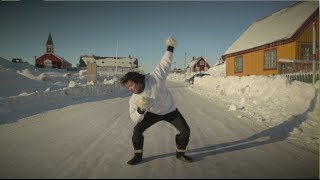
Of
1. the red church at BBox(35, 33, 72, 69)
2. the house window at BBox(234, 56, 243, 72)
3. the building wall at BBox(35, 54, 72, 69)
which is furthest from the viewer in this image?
the building wall at BBox(35, 54, 72, 69)

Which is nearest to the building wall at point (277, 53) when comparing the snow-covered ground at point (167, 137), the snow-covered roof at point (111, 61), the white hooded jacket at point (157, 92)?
the snow-covered ground at point (167, 137)

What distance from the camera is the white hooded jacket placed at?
462 cm

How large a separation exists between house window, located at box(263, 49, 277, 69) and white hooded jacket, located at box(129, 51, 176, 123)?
56.1 ft

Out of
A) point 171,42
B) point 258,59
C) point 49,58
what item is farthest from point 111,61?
point 171,42

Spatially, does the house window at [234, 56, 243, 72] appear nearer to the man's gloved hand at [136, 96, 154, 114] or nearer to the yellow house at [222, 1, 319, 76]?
the yellow house at [222, 1, 319, 76]

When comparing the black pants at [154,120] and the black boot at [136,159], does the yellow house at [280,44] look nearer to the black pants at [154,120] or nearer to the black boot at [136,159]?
the black pants at [154,120]

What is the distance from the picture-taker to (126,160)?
4.83m

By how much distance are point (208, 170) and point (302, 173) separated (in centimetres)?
130

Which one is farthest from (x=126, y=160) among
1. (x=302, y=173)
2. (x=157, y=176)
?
(x=302, y=173)

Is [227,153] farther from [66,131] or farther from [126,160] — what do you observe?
[66,131]

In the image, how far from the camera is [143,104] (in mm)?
4445

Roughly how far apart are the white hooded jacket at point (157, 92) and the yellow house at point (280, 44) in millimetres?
13231

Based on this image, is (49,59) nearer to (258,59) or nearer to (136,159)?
(258,59)

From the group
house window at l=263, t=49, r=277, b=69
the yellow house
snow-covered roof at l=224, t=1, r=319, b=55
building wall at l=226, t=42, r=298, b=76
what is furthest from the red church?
house window at l=263, t=49, r=277, b=69
